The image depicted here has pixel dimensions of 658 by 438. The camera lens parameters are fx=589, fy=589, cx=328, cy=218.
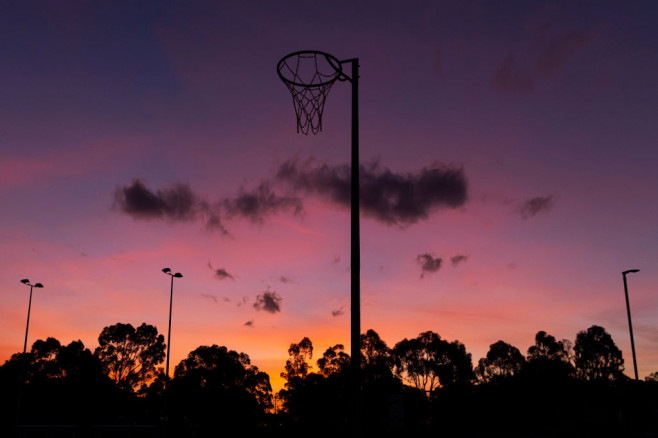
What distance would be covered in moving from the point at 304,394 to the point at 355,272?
6654cm

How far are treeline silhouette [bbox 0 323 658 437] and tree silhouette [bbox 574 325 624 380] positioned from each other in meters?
1.63

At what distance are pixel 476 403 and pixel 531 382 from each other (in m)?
9.01

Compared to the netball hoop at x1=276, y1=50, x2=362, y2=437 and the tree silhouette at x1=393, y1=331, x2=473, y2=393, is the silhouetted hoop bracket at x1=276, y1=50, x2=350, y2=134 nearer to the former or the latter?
the netball hoop at x1=276, y1=50, x2=362, y2=437

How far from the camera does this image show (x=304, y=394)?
7388 centimetres

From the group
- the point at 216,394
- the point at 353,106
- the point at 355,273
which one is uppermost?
the point at 353,106

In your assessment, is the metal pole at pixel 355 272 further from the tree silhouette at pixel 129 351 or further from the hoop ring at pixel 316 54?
the tree silhouette at pixel 129 351

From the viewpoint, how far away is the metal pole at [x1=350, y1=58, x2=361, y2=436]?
10.3 meters

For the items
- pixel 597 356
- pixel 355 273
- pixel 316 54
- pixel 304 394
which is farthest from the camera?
pixel 597 356

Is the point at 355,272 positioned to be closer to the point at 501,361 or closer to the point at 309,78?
the point at 309,78

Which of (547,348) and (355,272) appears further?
(547,348)

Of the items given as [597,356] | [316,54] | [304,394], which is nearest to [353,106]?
[316,54]

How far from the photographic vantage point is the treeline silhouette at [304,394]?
2564 inches

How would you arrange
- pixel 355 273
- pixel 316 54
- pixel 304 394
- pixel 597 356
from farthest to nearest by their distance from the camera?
pixel 597 356 → pixel 304 394 → pixel 316 54 → pixel 355 273

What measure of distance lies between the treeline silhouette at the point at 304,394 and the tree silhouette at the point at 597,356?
1.63m
